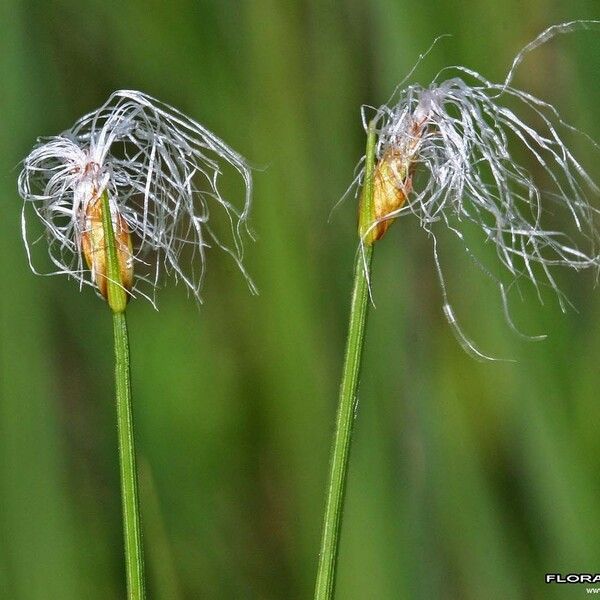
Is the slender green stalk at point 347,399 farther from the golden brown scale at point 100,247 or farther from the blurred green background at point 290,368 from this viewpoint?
the blurred green background at point 290,368

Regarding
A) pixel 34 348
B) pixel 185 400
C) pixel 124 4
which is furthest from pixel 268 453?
pixel 124 4

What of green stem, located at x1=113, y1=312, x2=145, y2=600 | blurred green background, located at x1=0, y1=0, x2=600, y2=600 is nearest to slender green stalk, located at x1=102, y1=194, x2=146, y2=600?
green stem, located at x1=113, y1=312, x2=145, y2=600

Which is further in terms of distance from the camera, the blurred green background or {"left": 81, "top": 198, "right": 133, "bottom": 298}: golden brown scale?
the blurred green background

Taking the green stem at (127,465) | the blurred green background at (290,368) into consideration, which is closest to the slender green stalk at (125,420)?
the green stem at (127,465)

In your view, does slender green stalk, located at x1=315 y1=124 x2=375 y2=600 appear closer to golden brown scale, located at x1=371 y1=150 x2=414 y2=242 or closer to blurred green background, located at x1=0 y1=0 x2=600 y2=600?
golden brown scale, located at x1=371 y1=150 x2=414 y2=242

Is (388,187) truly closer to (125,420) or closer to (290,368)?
(125,420)

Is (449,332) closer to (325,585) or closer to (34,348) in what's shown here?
(34,348)
